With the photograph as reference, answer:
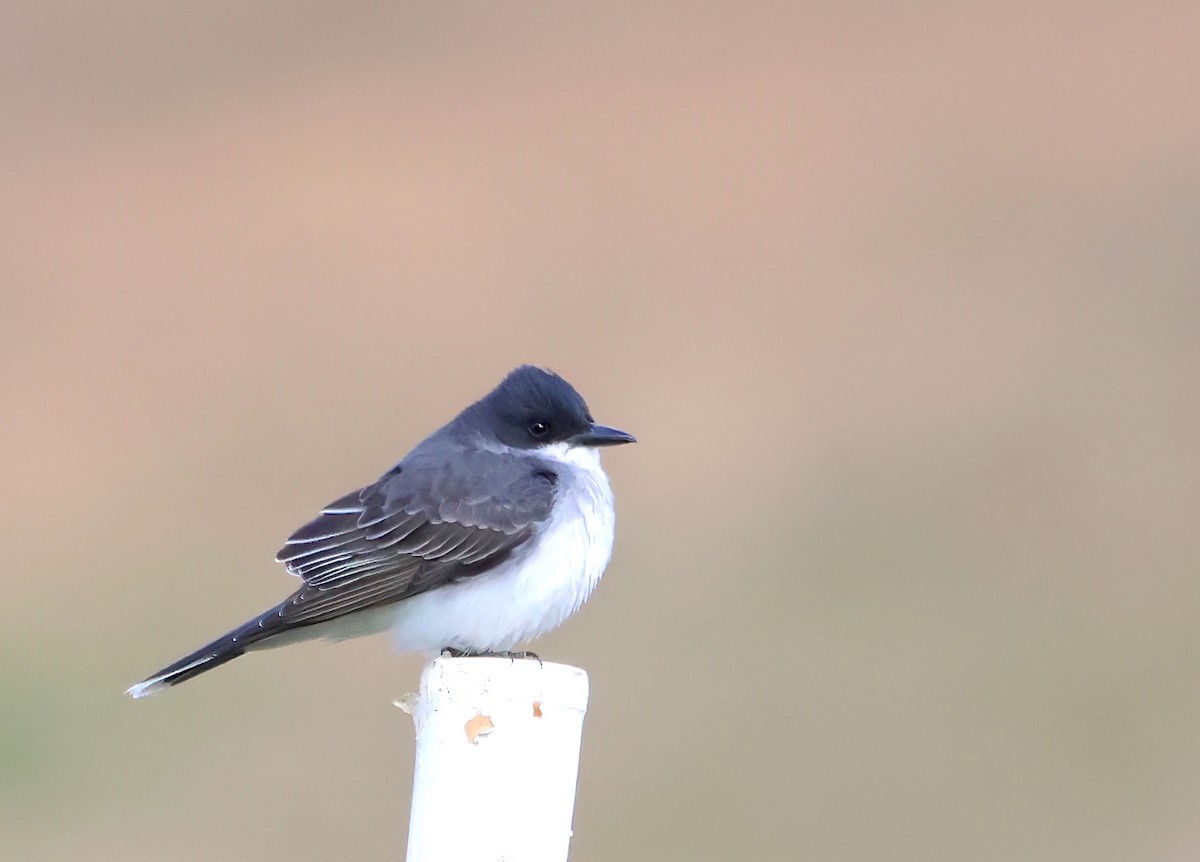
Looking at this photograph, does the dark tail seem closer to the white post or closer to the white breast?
the white breast

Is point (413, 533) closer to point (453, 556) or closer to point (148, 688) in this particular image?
point (453, 556)

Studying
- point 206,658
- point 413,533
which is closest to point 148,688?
point 206,658

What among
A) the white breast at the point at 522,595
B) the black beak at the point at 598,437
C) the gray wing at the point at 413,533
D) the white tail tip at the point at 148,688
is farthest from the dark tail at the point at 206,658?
the black beak at the point at 598,437

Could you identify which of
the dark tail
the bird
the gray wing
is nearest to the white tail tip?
the dark tail

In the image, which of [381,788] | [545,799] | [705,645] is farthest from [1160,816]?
[545,799]

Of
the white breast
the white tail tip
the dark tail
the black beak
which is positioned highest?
the black beak

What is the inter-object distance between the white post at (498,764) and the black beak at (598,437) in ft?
6.89

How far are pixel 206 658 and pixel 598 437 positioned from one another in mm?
1429

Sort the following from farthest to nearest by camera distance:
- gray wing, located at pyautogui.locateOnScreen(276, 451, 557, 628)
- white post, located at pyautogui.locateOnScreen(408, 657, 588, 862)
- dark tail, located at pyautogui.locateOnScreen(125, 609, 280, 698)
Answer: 1. gray wing, located at pyautogui.locateOnScreen(276, 451, 557, 628)
2. dark tail, located at pyautogui.locateOnScreen(125, 609, 280, 698)
3. white post, located at pyautogui.locateOnScreen(408, 657, 588, 862)

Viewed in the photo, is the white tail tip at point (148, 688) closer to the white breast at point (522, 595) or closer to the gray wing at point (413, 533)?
the gray wing at point (413, 533)

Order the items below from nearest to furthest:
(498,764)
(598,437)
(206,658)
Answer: (498,764)
(206,658)
(598,437)

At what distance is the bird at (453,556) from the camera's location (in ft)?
15.6

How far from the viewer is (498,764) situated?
3.12m

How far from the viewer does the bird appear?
4.76 m
